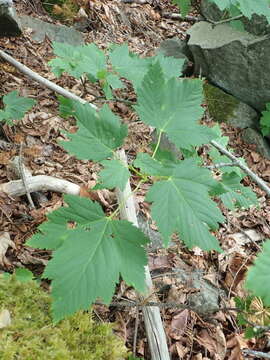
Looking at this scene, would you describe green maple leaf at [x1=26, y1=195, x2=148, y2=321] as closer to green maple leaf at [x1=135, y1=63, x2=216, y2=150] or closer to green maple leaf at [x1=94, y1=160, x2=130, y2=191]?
green maple leaf at [x1=94, y1=160, x2=130, y2=191]

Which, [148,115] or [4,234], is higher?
[148,115]

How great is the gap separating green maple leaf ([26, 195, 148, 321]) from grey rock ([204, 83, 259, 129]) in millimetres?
4349

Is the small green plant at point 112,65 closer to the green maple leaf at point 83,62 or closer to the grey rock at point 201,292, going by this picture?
the green maple leaf at point 83,62

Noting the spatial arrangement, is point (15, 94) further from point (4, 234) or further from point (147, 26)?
point (147, 26)

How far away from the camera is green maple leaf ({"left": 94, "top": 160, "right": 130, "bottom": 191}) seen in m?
1.35

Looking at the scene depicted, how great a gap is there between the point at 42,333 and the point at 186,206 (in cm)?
86

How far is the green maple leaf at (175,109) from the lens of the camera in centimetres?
153

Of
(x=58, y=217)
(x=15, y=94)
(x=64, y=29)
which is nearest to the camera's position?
(x=58, y=217)

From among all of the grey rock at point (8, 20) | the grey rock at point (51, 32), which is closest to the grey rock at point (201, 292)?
the grey rock at point (8, 20)

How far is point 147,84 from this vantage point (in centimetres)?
152

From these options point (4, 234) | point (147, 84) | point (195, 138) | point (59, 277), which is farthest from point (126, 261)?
point (4, 234)

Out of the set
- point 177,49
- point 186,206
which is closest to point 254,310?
point 186,206

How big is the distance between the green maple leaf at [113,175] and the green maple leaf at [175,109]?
0.26 m

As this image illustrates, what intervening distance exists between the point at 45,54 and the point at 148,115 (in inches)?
132
